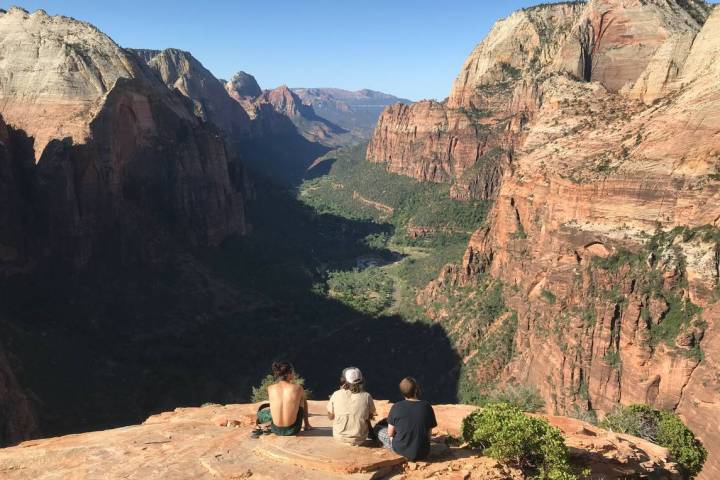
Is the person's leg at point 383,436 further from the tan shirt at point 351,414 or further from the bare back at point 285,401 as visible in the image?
the bare back at point 285,401

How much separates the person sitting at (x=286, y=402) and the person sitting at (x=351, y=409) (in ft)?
4.21

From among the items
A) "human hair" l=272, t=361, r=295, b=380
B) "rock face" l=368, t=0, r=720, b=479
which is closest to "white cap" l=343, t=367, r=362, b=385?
"human hair" l=272, t=361, r=295, b=380

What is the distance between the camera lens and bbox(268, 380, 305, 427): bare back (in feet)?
54.2

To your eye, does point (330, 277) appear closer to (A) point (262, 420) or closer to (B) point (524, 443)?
(A) point (262, 420)

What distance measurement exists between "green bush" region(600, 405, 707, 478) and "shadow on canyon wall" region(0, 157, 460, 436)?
2575 cm

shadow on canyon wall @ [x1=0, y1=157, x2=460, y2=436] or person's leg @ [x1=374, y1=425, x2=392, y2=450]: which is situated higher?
person's leg @ [x1=374, y1=425, x2=392, y2=450]

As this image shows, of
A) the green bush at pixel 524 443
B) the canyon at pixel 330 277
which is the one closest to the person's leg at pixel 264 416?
the canyon at pixel 330 277

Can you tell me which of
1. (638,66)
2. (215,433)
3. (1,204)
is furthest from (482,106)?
(215,433)

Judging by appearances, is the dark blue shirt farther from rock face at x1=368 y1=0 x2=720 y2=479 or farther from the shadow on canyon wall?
the shadow on canyon wall

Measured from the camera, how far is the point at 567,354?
4709 centimetres

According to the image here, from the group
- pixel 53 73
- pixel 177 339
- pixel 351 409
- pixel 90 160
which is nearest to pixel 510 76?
pixel 53 73

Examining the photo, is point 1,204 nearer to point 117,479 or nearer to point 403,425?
point 117,479

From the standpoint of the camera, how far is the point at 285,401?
16.7 m

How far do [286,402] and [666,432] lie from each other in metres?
22.0
